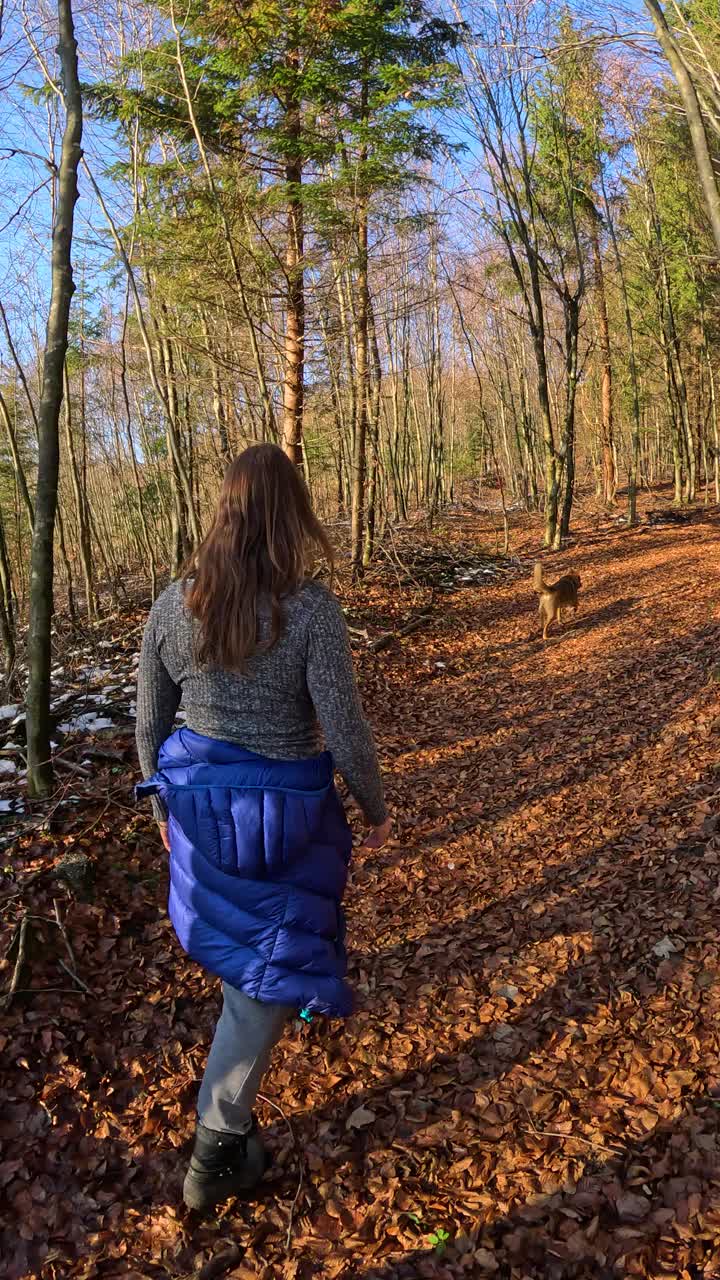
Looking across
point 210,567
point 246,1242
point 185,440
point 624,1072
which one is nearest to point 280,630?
point 210,567

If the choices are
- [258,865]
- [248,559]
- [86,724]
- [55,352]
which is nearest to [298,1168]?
[258,865]

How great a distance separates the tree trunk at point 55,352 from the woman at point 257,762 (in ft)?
8.56

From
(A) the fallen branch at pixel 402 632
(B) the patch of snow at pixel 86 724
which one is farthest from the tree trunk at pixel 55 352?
(A) the fallen branch at pixel 402 632

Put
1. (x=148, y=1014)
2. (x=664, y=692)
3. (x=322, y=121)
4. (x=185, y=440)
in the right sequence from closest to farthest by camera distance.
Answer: (x=148, y=1014) < (x=664, y=692) < (x=322, y=121) < (x=185, y=440)

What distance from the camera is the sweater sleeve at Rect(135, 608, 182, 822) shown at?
7.13 ft

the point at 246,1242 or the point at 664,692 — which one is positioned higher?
the point at 664,692

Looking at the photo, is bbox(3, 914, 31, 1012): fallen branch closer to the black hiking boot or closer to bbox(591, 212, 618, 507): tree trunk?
the black hiking boot

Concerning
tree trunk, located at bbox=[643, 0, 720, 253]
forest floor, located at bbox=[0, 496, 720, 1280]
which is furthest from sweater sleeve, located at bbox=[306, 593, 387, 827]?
tree trunk, located at bbox=[643, 0, 720, 253]

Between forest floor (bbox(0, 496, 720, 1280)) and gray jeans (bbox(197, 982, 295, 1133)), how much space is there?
0.57 m

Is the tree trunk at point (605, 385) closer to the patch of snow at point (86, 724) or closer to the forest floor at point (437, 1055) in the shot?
the forest floor at point (437, 1055)

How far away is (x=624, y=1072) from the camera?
9.21ft

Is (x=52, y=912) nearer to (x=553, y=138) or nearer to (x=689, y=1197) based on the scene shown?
(x=689, y=1197)

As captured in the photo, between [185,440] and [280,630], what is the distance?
11.8 m

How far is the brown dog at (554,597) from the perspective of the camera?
391 inches
